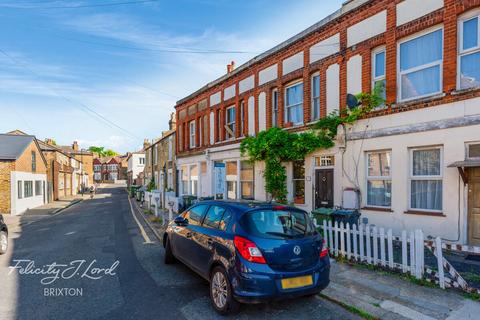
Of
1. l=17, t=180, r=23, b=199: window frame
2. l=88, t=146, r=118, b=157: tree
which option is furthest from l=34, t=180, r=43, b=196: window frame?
l=88, t=146, r=118, b=157: tree

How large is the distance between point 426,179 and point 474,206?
1241 mm

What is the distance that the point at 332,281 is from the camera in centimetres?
569

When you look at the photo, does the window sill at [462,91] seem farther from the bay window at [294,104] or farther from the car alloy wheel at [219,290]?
the car alloy wheel at [219,290]

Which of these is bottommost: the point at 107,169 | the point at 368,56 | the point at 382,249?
the point at 107,169

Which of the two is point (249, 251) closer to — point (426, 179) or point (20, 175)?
point (426, 179)

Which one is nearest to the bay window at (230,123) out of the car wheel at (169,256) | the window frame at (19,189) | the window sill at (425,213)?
the window sill at (425,213)

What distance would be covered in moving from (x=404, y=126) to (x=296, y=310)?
638 centimetres

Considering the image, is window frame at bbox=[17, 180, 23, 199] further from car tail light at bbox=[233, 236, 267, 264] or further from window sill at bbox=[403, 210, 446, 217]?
window sill at bbox=[403, 210, 446, 217]

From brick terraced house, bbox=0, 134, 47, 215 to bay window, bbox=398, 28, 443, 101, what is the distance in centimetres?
2231

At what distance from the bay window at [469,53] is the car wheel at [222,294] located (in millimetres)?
7381

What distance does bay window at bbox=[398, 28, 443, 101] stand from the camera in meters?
8.01

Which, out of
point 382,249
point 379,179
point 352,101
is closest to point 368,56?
point 352,101

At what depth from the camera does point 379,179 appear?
924 centimetres

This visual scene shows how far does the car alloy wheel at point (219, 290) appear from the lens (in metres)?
4.44
